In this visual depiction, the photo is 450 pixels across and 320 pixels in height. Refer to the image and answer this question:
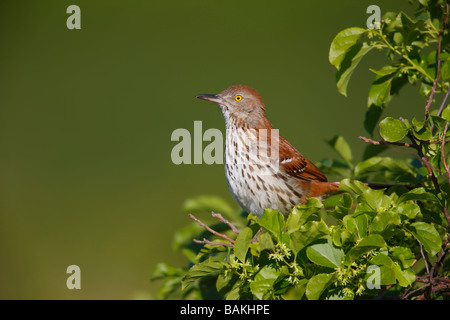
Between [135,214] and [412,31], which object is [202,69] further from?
[412,31]

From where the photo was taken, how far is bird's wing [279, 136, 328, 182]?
9.32ft

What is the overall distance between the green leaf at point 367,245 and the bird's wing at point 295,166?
1.31 meters

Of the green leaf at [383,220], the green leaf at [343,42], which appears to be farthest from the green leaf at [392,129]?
the green leaf at [343,42]

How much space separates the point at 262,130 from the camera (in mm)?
2939

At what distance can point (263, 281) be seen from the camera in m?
1.65

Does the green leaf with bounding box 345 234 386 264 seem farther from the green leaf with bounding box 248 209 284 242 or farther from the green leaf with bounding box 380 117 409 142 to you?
the green leaf with bounding box 380 117 409 142

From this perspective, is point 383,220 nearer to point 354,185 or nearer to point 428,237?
point 428,237

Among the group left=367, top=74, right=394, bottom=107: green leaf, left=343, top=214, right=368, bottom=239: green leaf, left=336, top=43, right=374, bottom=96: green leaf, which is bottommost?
left=343, top=214, right=368, bottom=239: green leaf

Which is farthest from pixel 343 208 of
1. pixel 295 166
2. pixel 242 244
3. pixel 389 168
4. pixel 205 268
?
pixel 295 166

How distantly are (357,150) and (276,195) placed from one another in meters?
3.02

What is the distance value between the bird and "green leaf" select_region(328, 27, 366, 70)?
0.83 meters

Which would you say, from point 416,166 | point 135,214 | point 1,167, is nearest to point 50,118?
point 1,167

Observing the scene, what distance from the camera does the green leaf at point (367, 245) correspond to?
1480 millimetres

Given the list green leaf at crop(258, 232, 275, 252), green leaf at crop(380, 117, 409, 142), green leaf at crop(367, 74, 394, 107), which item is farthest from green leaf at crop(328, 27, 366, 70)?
green leaf at crop(258, 232, 275, 252)
